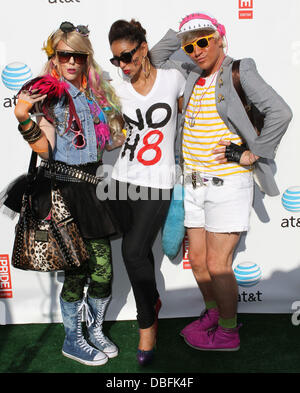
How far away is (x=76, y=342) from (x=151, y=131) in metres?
1.37

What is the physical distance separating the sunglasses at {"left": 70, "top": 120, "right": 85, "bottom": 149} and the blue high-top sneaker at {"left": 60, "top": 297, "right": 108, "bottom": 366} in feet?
3.06

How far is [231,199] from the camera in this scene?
2338 millimetres

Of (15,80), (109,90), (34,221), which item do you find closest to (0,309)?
(34,221)

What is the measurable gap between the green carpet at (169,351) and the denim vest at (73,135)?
127cm

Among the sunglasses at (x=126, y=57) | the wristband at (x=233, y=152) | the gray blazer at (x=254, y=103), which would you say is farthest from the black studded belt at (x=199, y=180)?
the sunglasses at (x=126, y=57)

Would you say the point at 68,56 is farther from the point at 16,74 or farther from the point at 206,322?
the point at 206,322

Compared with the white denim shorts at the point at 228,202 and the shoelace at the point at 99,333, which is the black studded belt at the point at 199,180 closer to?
the white denim shorts at the point at 228,202

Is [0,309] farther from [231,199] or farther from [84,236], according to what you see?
[231,199]

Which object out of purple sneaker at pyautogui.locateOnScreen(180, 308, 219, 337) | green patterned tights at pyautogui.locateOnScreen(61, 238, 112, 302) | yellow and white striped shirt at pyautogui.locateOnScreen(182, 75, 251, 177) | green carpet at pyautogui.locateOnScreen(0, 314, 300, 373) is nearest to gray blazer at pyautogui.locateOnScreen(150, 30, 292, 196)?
yellow and white striped shirt at pyautogui.locateOnScreen(182, 75, 251, 177)

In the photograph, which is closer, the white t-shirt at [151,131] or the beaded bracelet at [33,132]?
the beaded bracelet at [33,132]

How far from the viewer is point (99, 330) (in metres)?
2.70

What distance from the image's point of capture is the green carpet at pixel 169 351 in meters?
2.52

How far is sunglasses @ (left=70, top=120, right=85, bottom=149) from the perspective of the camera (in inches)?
87.3

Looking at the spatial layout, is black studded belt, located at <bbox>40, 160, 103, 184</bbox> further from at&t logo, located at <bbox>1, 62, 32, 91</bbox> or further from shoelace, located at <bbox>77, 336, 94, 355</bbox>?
shoelace, located at <bbox>77, 336, 94, 355</bbox>
